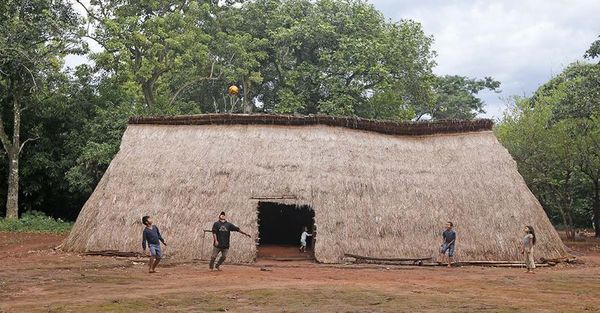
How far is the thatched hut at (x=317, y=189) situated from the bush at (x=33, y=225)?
798cm

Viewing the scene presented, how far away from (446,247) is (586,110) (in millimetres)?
8210

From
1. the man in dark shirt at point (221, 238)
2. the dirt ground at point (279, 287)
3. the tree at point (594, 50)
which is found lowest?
the dirt ground at point (279, 287)

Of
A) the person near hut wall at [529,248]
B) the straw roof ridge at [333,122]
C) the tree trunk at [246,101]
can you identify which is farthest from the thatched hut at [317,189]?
the tree trunk at [246,101]

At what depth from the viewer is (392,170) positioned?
1686cm

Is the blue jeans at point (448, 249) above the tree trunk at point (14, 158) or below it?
below

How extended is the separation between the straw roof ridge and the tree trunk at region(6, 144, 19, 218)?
856 centimetres

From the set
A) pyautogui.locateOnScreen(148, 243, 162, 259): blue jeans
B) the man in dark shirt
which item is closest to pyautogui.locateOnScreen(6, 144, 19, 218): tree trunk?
pyautogui.locateOnScreen(148, 243, 162, 259): blue jeans

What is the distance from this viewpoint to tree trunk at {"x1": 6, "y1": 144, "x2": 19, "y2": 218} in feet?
78.5

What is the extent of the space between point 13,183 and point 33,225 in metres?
1.84

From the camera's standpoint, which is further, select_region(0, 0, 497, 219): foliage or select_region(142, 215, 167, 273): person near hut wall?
select_region(0, 0, 497, 219): foliage

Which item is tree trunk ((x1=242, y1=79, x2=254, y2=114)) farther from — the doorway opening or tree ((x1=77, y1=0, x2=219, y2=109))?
the doorway opening

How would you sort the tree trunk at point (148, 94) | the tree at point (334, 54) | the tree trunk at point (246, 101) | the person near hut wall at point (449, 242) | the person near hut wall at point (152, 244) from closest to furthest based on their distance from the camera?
1. the person near hut wall at point (152, 244)
2. the person near hut wall at point (449, 242)
3. the tree trunk at point (148, 94)
4. the tree at point (334, 54)
5. the tree trunk at point (246, 101)

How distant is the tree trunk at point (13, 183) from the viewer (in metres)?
23.9

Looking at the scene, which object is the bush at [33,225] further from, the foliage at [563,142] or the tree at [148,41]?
the foliage at [563,142]
